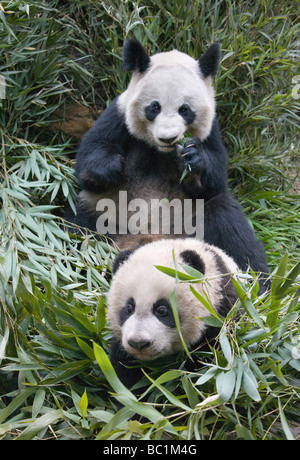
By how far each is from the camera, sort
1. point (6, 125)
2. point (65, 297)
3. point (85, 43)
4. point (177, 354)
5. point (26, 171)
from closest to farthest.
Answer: point (177, 354) < point (65, 297) < point (26, 171) < point (6, 125) < point (85, 43)

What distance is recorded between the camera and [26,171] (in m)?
4.20

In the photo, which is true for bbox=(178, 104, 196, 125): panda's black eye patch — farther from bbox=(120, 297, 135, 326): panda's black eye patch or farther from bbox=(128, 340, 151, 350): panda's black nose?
bbox=(128, 340, 151, 350): panda's black nose

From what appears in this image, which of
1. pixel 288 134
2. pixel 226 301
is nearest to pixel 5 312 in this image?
pixel 226 301

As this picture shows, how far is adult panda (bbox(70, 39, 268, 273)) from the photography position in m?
3.88

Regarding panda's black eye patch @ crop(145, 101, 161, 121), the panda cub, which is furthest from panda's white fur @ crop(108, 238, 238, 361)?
panda's black eye patch @ crop(145, 101, 161, 121)

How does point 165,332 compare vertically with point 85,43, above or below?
below

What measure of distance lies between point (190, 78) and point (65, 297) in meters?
1.68

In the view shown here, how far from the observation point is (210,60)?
4.06 metres

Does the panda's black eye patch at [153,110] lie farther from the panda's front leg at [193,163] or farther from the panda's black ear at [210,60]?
the panda's black ear at [210,60]

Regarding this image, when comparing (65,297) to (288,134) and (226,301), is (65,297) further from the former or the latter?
(288,134)

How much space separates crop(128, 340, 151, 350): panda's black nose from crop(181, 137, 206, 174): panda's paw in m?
1.67

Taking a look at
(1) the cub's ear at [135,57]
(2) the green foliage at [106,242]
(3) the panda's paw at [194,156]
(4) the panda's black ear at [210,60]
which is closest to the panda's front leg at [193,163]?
(3) the panda's paw at [194,156]

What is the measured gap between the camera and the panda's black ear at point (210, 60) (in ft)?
13.2

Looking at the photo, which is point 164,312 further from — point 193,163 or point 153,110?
point 153,110
